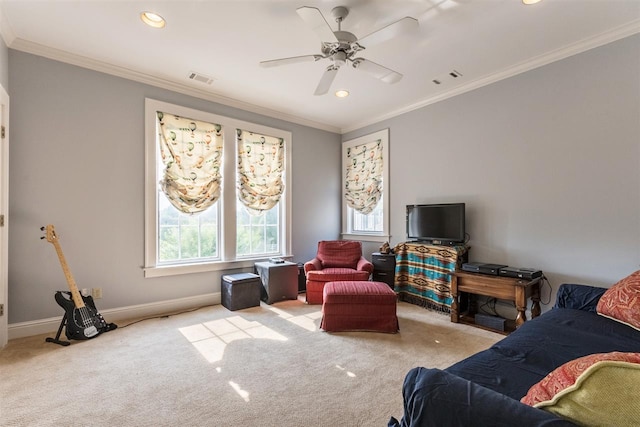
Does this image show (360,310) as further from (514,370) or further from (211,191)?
(211,191)

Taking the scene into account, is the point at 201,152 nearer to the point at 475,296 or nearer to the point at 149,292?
the point at 149,292

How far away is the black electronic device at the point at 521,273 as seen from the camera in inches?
113

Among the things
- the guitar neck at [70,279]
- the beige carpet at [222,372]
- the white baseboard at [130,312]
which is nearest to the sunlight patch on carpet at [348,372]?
the beige carpet at [222,372]

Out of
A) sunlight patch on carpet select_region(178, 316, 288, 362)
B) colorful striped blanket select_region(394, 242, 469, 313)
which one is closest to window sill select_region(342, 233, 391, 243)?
colorful striped blanket select_region(394, 242, 469, 313)

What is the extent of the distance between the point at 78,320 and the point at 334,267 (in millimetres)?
3018

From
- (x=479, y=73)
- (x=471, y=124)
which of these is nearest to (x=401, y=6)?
(x=479, y=73)

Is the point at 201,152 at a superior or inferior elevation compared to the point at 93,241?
superior

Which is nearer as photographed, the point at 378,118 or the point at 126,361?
the point at 126,361

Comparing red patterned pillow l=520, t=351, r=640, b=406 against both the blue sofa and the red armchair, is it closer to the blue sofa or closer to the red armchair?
the blue sofa

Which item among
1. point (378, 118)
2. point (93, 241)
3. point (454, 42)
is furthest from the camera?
point (378, 118)

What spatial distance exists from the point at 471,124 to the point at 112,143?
4.29 meters

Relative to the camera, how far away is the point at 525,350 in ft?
5.29

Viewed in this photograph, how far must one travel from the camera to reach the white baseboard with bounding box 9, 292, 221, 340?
9.30ft

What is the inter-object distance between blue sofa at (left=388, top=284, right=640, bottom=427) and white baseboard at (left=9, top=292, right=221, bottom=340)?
3.29 meters
